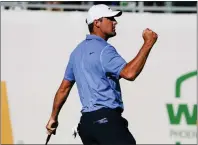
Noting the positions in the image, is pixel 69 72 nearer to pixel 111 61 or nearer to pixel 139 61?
pixel 111 61

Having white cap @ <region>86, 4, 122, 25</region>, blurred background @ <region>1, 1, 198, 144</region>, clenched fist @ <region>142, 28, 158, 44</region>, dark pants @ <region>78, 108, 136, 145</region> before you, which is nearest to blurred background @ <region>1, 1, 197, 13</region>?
blurred background @ <region>1, 1, 198, 144</region>

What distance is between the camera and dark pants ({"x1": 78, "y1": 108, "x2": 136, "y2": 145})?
4.86 metres

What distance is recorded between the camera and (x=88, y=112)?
4.93m

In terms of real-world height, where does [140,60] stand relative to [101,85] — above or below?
above

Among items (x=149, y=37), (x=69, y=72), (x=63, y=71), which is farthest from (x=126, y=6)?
(x=149, y=37)

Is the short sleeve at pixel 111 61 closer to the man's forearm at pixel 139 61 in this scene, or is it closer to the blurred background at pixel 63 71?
the man's forearm at pixel 139 61

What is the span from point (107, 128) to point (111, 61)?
46 cm

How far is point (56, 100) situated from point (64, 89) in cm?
10

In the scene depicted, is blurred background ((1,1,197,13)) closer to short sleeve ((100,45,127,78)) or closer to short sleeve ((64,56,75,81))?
short sleeve ((64,56,75,81))

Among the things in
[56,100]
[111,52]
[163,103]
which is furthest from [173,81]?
[111,52]

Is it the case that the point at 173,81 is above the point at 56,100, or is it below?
below

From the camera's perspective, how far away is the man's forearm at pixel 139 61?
451cm

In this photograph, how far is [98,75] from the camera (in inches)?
191

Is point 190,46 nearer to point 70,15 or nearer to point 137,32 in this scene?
point 137,32
